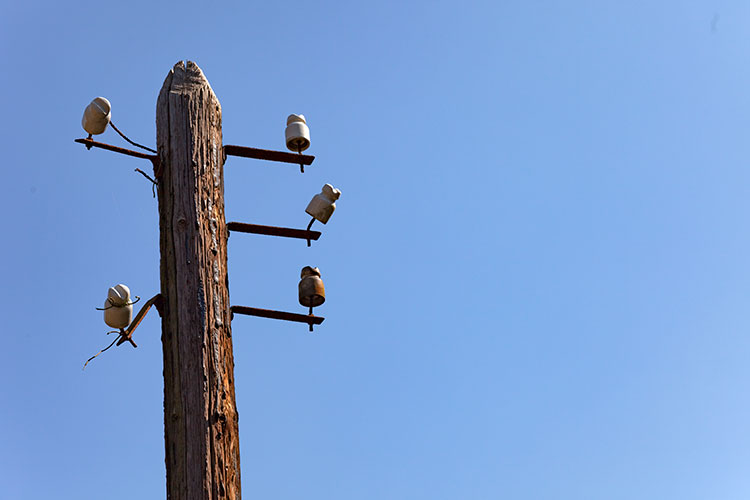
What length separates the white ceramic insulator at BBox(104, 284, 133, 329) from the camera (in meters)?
4.46

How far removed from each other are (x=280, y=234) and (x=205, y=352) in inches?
42.4

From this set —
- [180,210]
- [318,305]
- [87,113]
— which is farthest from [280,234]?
[87,113]

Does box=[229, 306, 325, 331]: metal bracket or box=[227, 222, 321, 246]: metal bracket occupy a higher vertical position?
box=[227, 222, 321, 246]: metal bracket

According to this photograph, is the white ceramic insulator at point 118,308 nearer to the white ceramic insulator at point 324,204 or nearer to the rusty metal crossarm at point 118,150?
the rusty metal crossarm at point 118,150

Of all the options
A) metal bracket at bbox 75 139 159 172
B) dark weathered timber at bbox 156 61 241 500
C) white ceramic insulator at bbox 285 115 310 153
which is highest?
white ceramic insulator at bbox 285 115 310 153

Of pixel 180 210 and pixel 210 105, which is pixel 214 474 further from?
pixel 210 105

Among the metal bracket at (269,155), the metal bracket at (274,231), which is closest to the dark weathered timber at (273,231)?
the metal bracket at (274,231)

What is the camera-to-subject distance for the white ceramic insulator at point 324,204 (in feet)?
16.7

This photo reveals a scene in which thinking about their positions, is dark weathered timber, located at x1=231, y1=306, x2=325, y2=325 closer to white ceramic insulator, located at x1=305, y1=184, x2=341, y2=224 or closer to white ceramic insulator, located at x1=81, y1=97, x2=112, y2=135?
white ceramic insulator, located at x1=305, y1=184, x2=341, y2=224

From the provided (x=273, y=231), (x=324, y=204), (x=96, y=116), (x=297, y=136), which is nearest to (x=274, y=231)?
(x=273, y=231)

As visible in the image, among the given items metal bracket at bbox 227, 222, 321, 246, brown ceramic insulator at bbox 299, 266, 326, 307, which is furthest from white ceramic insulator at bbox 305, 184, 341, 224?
brown ceramic insulator at bbox 299, 266, 326, 307

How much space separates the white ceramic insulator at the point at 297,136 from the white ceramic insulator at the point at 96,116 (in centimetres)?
100

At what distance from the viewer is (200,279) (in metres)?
4.25

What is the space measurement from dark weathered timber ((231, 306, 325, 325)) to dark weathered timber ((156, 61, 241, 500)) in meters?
0.15
